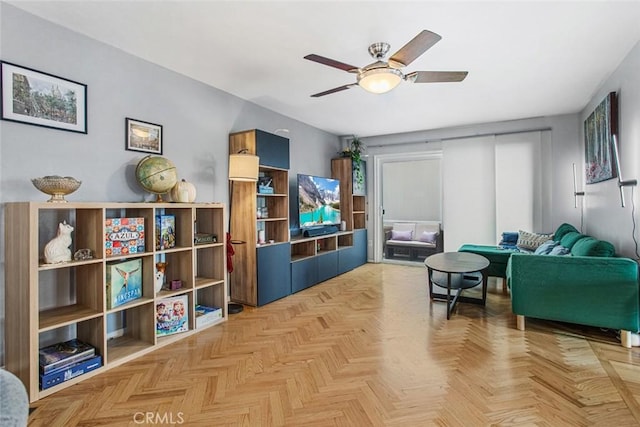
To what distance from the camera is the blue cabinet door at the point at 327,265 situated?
4.61m

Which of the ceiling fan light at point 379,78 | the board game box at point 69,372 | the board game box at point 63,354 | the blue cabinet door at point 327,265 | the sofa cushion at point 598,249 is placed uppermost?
the ceiling fan light at point 379,78

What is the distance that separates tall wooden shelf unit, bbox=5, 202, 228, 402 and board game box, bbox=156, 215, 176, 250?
0.28 ft

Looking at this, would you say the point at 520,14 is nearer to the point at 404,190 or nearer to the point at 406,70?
the point at 406,70

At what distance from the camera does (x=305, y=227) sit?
455 cm

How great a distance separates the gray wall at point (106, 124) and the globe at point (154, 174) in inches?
6.8

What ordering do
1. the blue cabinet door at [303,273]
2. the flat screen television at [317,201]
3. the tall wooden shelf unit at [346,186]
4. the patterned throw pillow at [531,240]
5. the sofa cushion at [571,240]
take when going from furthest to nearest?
the tall wooden shelf unit at [346,186], the flat screen television at [317,201], the patterned throw pillow at [531,240], the blue cabinet door at [303,273], the sofa cushion at [571,240]

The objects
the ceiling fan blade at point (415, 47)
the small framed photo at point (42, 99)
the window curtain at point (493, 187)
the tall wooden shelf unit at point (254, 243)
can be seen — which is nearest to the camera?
the ceiling fan blade at point (415, 47)

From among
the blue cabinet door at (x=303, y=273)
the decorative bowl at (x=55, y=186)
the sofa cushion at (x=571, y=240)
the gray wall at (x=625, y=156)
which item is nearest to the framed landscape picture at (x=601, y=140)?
the gray wall at (x=625, y=156)

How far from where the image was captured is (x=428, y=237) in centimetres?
586

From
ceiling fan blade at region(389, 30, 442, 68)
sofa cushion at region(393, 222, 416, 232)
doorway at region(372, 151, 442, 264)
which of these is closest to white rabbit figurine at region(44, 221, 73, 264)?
ceiling fan blade at region(389, 30, 442, 68)

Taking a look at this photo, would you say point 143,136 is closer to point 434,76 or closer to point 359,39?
point 359,39

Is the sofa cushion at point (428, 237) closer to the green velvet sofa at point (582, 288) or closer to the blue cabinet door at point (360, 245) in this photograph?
the blue cabinet door at point (360, 245)

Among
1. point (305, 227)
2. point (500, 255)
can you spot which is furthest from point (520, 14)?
point (305, 227)

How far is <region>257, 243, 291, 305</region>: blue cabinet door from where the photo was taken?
3584 mm
